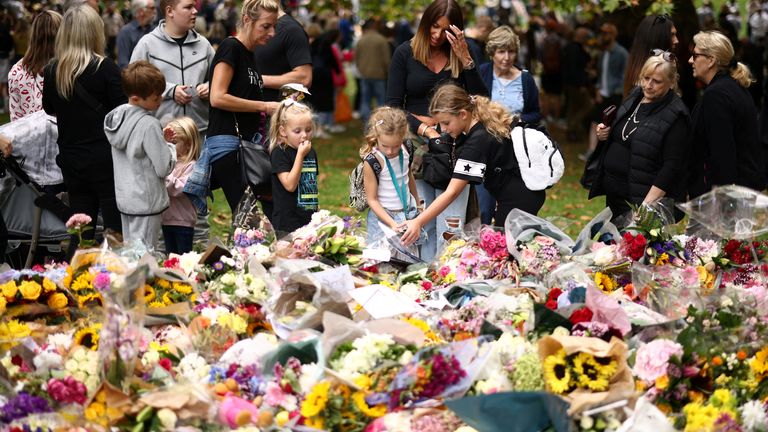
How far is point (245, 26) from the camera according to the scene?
5.85 m

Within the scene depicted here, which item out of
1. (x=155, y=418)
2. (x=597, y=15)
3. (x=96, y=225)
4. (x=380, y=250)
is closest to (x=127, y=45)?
(x=96, y=225)

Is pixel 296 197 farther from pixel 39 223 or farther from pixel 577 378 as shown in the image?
pixel 577 378

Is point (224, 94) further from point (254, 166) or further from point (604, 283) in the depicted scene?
point (604, 283)

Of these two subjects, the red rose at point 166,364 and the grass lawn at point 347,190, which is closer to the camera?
the red rose at point 166,364

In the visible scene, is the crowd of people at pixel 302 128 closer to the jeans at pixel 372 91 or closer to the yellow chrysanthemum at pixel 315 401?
the yellow chrysanthemum at pixel 315 401

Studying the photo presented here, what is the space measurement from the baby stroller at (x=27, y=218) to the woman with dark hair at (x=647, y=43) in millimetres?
3488

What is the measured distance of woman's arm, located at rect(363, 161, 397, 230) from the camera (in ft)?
18.0

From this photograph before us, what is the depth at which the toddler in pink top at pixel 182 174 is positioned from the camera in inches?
238

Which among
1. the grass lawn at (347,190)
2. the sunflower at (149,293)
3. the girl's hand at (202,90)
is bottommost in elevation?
the grass lawn at (347,190)

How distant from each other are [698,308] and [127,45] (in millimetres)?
5684

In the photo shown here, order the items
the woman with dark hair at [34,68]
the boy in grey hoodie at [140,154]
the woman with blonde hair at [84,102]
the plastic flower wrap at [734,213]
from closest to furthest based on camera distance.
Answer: the plastic flower wrap at [734,213], the boy in grey hoodie at [140,154], the woman with blonde hair at [84,102], the woman with dark hair at [34,68]

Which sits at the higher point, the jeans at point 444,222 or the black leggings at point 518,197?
the black leggings at point 518,197

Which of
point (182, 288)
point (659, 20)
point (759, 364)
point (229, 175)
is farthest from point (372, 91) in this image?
point (759, 364)

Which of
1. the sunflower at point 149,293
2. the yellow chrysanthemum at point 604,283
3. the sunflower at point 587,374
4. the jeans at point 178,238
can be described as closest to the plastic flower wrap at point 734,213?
the yellow chrysanthemum at point 604,283
